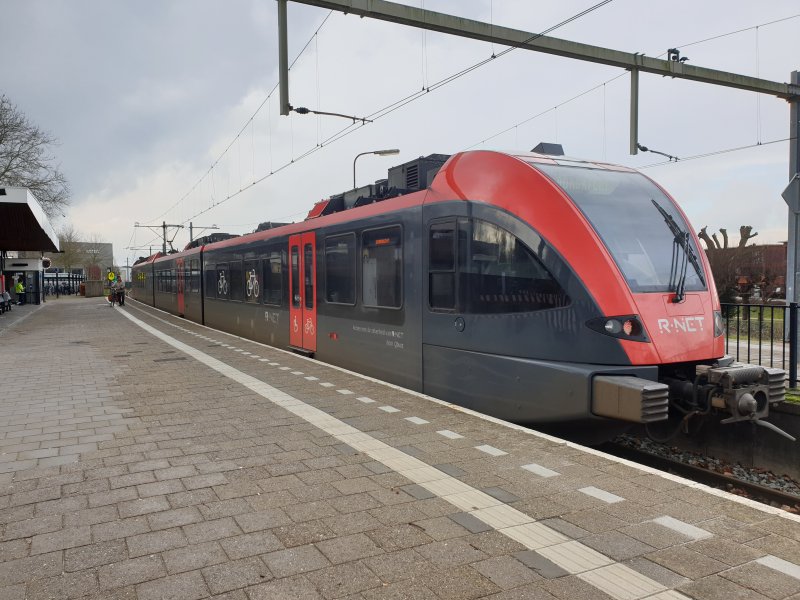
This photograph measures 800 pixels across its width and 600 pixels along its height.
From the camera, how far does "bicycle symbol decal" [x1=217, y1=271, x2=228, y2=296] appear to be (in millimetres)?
17188

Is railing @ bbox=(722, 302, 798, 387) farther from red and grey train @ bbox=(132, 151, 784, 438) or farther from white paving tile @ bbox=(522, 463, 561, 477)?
white paving tile @ bbox=(522, 463, 561, 477)

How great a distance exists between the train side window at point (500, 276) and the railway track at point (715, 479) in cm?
223

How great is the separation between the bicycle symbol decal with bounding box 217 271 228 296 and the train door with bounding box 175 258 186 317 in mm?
6438

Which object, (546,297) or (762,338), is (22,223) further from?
(762,338)

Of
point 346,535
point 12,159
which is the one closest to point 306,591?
point 346,535

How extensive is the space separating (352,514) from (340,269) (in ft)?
20.6

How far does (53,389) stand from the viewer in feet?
27.3

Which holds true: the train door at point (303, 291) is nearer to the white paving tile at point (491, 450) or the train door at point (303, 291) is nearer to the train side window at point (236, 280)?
the train side window at point (236, 280)

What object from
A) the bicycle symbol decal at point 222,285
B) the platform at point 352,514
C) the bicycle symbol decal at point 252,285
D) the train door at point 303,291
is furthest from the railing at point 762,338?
the bicycle symbol decal at point 222,285

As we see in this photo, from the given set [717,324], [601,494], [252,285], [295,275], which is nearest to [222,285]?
[252,285]

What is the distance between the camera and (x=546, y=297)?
572 cm

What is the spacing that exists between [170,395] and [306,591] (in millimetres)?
5508

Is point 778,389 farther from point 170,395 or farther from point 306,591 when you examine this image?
point 170,395

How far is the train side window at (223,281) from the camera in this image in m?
16.9
